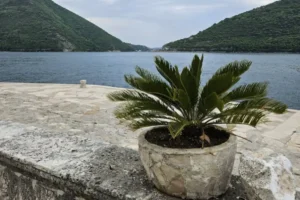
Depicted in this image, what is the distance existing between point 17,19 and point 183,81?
100924mm

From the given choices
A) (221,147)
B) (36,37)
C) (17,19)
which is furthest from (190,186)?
(17,19)

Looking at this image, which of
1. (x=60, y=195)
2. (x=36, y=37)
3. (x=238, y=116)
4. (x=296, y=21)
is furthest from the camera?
(x=36, y=37)

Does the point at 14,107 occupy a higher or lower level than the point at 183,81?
lower

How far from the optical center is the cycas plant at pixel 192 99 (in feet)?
5.35

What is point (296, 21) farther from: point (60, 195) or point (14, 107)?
point (60, 195)

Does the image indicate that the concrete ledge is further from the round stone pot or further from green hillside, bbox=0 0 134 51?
green hillside, bbox=0 0 134 51

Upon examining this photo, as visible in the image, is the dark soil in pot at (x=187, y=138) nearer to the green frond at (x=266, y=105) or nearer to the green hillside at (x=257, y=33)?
the green frond at (x=266, y=105)

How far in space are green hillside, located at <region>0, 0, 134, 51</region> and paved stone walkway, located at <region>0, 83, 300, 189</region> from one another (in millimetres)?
84442

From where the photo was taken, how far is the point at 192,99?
1717 mm

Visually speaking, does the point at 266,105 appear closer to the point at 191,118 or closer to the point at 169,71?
the point at 191,118

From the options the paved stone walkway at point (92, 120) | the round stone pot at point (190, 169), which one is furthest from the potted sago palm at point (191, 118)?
the paved stone walkway at point (92, 120)

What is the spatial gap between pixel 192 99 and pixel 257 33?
Result: 71.0 metres

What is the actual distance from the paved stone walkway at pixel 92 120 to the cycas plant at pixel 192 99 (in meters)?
2.08

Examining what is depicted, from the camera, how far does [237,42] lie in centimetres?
6756
